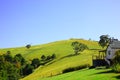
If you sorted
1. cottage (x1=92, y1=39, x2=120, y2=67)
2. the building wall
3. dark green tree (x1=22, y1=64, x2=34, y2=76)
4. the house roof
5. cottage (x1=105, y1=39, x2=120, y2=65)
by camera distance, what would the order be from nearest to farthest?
the house roof, cottage (x1=105, y1=39, x2=120, y2=65), cottage (x1=92, y1=39, x2=120, y2=67), the building wall, dark green tree (x1=22, y1=64, x2=34, y2=76)

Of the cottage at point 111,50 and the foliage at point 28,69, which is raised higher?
the cottage at point 111,50

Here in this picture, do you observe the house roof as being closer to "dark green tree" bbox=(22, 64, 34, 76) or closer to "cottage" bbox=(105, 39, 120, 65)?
"cottage" bbox=(105, 39, 120, 65)

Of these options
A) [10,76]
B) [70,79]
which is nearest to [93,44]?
[10,76]

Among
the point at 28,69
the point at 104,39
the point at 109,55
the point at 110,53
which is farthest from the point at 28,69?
the point at 110,53

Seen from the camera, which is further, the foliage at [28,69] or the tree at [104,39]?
the tree at [104,39]

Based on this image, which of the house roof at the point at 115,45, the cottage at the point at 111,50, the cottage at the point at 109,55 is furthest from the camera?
the cottage at the point at 109,55

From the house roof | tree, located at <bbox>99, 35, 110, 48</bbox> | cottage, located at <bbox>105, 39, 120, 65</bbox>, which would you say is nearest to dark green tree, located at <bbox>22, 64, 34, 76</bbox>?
tree, located at <bbox>99, 35, 110, 48</bbox>

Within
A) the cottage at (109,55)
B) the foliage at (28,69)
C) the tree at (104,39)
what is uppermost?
the tree at (104,39)

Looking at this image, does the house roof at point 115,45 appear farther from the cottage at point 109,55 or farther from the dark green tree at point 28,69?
the dark green tree at point 28,69

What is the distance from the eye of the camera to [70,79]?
5722 cm

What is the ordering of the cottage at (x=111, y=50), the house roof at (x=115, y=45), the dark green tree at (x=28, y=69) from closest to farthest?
the house roof at (x=115, y=45) → the cottage at (x=111, y=50) → the dark green tree at (x=28, y=69)

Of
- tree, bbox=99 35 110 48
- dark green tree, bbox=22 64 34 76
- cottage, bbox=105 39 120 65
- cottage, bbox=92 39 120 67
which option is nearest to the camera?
cottage, bbox=105 39 120 65

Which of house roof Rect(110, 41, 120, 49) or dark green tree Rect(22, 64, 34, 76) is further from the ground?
house roof Rect(110, 41, 120, 49)

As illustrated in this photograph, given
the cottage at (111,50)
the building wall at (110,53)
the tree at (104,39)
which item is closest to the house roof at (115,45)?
the cottage at (111,50)
